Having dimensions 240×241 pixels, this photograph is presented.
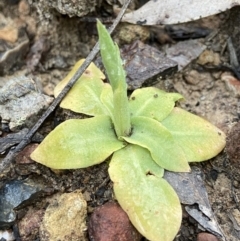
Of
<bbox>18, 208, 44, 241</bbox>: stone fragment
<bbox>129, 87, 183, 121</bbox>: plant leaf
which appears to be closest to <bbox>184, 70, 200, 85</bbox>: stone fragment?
<bbox>129, 87, 183, 121</bbox>: plant leaf

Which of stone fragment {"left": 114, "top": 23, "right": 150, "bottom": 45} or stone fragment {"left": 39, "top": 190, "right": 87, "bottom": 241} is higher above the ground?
stone fragment {"left": 114, "top": 23, "right": 150, "bottom": 45}

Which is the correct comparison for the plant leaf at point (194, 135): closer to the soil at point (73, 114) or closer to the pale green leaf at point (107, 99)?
the soil at point (73, 114)

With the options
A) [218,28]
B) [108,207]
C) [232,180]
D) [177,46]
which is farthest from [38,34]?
[232,180]

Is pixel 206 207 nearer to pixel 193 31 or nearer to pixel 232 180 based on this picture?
pixel 232 180

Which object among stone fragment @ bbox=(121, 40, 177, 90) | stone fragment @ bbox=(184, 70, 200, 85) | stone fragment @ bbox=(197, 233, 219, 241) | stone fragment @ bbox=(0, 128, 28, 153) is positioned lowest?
stone fragment @ bbox=(197, 233, 219, 241)

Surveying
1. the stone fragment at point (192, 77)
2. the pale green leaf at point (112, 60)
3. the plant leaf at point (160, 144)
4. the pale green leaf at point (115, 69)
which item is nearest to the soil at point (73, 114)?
the stone fragment at point (192, 77)

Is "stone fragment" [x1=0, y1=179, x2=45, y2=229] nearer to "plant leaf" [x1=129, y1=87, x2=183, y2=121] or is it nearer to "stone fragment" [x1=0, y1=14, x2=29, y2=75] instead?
"plant leaf" [x1=129, y1=87, x2=183, y2=121]
